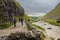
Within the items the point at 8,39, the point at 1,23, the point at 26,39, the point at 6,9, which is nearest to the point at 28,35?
the point at 26,39

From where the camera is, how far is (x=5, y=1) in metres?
58.2

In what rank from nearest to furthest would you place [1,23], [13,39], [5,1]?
[13,39]
[1,23]
[5,1]

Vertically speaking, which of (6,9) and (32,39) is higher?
(6,9)

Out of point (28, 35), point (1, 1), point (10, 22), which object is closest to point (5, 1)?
point (1, 1)

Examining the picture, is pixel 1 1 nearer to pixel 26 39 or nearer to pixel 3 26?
pixel 3 26

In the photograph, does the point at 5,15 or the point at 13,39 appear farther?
the point at 5,15

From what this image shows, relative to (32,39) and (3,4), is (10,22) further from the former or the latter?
(32,39)

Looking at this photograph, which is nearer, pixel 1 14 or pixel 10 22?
pixel 1 14

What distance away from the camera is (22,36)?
99.6ft

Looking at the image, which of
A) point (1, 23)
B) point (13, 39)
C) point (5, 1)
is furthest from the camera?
point (5, 1)

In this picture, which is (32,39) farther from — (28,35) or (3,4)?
(3,4)

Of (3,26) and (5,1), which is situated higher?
(5,1)

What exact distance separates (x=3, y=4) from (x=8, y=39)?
2696 centimetres

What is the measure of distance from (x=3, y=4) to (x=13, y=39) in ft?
89.9
